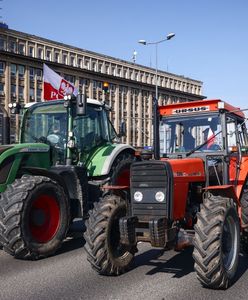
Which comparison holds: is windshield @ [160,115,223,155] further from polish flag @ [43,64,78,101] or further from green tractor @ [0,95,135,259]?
polish flag @ [43,64,78,101]

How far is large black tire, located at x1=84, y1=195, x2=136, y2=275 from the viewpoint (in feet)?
19.8

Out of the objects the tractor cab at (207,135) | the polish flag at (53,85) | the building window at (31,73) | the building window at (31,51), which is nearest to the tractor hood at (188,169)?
the tractor cab at (207,135)

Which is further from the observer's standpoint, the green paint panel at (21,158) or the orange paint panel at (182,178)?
the green paint panel at (21,158)

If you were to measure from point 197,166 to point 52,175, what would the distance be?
2.68 meters

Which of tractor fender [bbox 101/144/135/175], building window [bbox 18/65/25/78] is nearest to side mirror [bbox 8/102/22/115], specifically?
tractor fender [bbox 101/144/135/175]

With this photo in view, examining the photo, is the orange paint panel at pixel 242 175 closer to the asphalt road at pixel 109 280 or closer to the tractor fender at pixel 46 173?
the asphalt road at pixel 109 280

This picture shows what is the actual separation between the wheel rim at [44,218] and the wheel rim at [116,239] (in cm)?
172

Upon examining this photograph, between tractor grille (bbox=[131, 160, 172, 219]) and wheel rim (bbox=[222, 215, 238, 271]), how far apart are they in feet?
2.55

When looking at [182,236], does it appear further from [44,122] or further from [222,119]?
[44,122]

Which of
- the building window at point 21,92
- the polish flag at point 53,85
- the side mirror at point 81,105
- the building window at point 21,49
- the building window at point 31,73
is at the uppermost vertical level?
the building window at point 21,49

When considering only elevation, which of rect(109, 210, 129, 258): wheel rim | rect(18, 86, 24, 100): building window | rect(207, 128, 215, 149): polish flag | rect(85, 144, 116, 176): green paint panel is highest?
rect(18, 86, 24, 100): building window

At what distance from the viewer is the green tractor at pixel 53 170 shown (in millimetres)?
7254

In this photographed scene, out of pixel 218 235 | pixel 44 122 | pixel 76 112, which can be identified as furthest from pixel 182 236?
pixel 44 122

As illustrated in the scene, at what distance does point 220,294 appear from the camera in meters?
5.54
